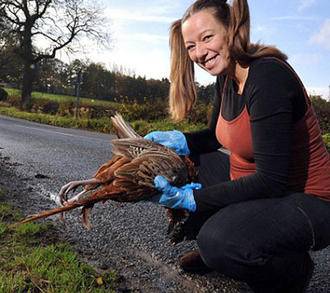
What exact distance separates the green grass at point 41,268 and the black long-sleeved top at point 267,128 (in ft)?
2.44

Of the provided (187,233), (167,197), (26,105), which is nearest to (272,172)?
(167,197)

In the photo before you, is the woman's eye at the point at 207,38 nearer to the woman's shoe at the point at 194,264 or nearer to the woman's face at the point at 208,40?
the woman's face at the point at 208,40

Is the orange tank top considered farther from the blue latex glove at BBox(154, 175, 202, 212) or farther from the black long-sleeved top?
the blue latex glove at BBox(154, 175, 202, 212)

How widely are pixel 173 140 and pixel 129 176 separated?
0.68 m

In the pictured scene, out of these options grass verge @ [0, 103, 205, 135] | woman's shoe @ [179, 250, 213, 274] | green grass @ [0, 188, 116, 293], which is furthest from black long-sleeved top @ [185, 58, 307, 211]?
grass verge @ [0, 103, 205, 135]

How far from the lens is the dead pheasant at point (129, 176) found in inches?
95.3

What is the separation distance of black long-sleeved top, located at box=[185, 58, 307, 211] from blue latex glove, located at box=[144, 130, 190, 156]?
0.62 meters

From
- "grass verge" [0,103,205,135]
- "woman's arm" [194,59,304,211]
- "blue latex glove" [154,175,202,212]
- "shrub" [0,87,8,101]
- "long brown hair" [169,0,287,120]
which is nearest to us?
"woman's arm" [194,59,304,211]

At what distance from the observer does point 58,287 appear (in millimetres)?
2354

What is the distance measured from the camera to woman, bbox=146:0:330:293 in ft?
7.26

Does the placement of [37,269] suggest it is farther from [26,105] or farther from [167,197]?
A: [26,105]

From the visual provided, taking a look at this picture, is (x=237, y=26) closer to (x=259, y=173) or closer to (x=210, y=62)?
(x=210, y=62)

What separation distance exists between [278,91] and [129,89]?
27.9 metres

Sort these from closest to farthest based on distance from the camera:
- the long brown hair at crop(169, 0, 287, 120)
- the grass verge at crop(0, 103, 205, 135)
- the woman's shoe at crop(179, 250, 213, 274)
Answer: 1. the long brown hair at crop(169, 0, 287, 120)
2. the woman's shoe at crop(179, 250, 213, 274)
3. the grass verge at crop(0, 103, 205, 135)
